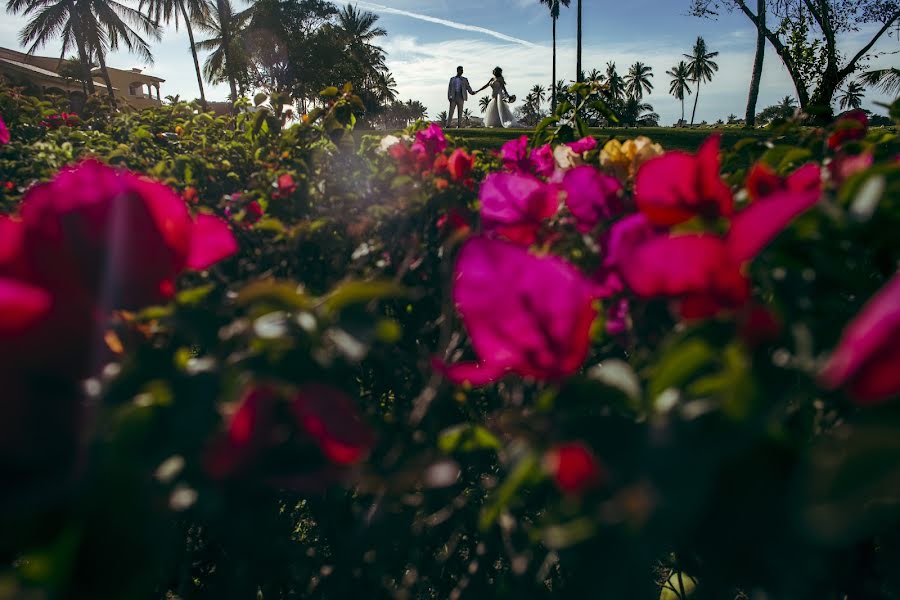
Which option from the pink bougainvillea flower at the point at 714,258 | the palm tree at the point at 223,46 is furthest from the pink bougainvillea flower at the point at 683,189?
the palm tree at the point at 223,46

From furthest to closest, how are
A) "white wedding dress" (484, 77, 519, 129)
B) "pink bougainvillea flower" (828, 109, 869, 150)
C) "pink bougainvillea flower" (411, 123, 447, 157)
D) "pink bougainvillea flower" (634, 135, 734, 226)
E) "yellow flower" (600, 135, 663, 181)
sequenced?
"white wedding dress" (484, 77, 519, 129)
"pink bougainvillea flower" (411, 123, 447, 157)
"yellow flower" (600, 135, 663, 181)
"pink bougainvillea flower" (828, 109, 869, 150)
"pink bougainvillea flower" (634, 135, 734, 226)

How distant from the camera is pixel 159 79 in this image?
54031mm

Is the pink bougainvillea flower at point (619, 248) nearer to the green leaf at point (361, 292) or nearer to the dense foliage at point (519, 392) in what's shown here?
the dense foliage at point (519, 392)

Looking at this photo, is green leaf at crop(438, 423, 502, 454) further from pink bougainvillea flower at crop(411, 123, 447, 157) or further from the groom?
the groom

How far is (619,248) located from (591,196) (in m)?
0.23

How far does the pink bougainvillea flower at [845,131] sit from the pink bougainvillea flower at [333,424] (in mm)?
1087

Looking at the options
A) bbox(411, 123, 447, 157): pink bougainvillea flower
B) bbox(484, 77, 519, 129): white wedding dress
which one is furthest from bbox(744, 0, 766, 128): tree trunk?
bbox(411, 123, 447, 157): pink bougainvillea flower

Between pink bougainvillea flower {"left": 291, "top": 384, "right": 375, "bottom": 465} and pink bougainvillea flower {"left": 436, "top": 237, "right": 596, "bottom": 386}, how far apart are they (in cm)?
13

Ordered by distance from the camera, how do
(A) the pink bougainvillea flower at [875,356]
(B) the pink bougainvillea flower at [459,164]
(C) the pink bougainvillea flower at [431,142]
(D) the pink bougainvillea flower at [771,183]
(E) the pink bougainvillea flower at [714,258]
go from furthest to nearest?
(C) the pink bougainvillea flower at [431,142] → (B) the pink bougainvillea flower at [459,164] → (D) the pink bougainvillea flower at [771,183] → (E) the pink bougainvillea flower at [714,258] → (A) the pink bougainvillea flower at [875,356]

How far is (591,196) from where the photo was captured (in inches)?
34.4

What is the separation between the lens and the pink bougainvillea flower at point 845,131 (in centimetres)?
111

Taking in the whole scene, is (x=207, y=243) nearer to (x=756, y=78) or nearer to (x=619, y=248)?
(x=619, y=248)

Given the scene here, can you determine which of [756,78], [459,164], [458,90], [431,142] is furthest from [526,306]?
[756,78]

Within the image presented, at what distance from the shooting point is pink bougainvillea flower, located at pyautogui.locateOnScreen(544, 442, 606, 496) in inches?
17.1
